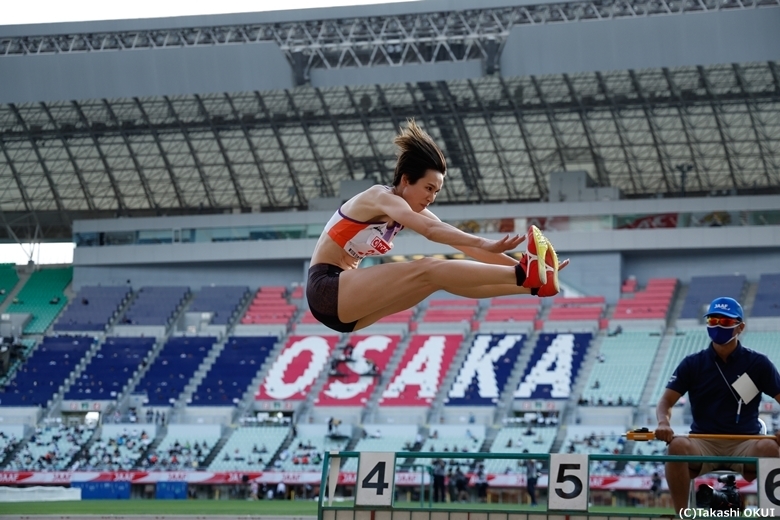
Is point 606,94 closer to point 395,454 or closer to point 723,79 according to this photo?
point 723,79

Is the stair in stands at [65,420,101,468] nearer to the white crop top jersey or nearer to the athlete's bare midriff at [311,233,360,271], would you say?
the athlete's bare midriff at [311,233,360,271]

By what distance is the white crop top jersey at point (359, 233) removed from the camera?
324 inches

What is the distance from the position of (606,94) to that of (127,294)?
24940mm

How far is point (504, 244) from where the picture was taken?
24.8 ft

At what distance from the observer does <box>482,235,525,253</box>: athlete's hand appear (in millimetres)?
7363

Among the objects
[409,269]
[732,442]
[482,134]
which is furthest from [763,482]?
[482,134]

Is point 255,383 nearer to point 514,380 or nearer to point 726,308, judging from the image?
point 514,380

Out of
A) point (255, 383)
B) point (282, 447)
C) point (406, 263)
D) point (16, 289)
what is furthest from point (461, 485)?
point (16, 289)

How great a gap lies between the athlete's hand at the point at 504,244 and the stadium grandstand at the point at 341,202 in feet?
90.5

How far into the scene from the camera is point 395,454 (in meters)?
7.23

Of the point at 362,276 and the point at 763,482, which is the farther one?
the point at 362,276

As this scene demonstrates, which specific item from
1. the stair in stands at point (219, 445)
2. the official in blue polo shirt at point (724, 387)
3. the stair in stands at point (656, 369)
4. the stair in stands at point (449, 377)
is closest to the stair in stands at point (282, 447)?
the stair in stands at point (219, 445)

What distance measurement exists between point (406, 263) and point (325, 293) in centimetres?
68

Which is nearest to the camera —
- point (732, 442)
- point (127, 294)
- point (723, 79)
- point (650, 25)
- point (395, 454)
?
point (395, 454)
